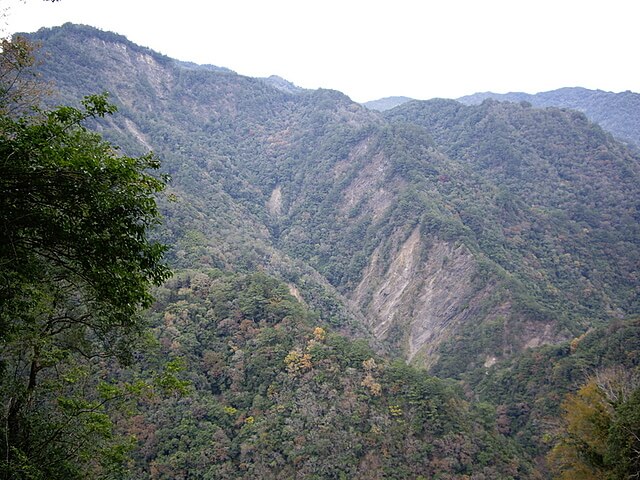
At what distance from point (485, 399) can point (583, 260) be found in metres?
38.5

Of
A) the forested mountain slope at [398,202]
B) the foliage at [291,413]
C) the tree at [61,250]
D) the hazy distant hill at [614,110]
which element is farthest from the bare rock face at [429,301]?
the hazy distant hill at [614,110]

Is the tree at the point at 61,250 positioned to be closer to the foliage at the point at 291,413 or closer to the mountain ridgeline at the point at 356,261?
the mountain ridgeline at the point at 356,261

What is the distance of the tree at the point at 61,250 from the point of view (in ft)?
22.5

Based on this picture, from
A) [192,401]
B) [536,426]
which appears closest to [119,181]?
[192,401]

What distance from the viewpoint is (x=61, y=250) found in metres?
8.15

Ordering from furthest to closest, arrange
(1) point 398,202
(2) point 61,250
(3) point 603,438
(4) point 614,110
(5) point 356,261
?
1. (4) point 614,110
2. (1) point 398,202
3. (5) point 356,261
4. (3) point 603,438
5. (2) point 61,250

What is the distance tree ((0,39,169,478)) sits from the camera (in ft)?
22.5

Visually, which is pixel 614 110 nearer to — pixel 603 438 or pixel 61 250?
pixel 603 438

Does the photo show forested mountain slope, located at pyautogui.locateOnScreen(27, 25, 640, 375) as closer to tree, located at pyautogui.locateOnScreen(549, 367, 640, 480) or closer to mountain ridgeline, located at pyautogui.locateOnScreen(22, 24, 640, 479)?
mountain ridgeline, located at pyautogui.locateOnScreen(22, 24, 640, 479)

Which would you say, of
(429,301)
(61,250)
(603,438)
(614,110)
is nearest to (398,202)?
(429,301)

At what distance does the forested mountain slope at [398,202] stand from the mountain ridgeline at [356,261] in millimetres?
401

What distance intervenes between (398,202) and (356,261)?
14.4 meters

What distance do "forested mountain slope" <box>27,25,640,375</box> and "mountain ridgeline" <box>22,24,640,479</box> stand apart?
1.31ft

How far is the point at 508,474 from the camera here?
2959 centimetres
